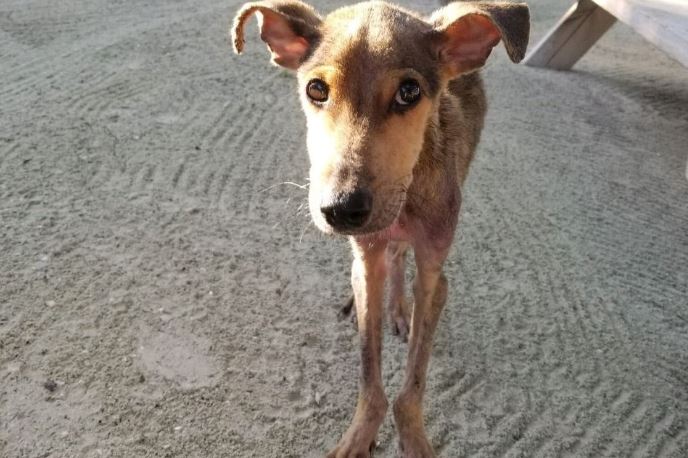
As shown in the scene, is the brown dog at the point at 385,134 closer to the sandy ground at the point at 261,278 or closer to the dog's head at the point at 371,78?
the dog's head at the point at 371,78

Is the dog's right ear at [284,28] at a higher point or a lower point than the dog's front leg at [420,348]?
higher

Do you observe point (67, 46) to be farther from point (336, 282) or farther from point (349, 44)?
point (349, 44)

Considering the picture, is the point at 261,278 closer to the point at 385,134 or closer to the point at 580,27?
the point at 385,134

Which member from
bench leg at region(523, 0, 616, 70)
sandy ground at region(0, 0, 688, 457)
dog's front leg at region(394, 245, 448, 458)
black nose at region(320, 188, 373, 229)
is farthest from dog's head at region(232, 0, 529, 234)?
bench leg at region(523, 0, 616, 70)

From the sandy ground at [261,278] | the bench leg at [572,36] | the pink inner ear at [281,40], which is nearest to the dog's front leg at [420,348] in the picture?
the sandy ground at [261,278]

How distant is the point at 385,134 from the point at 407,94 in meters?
0.19

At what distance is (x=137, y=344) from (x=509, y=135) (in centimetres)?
346

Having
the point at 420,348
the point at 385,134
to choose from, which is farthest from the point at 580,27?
the point at 385,134

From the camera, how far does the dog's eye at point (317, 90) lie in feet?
8.30

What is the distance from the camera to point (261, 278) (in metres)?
3.92

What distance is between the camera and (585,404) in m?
3.31

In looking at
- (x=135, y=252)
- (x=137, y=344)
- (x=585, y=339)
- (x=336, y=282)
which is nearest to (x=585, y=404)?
(x=585, y=339)

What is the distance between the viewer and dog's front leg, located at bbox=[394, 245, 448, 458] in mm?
2896

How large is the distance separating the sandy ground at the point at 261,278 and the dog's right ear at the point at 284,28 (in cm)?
97
